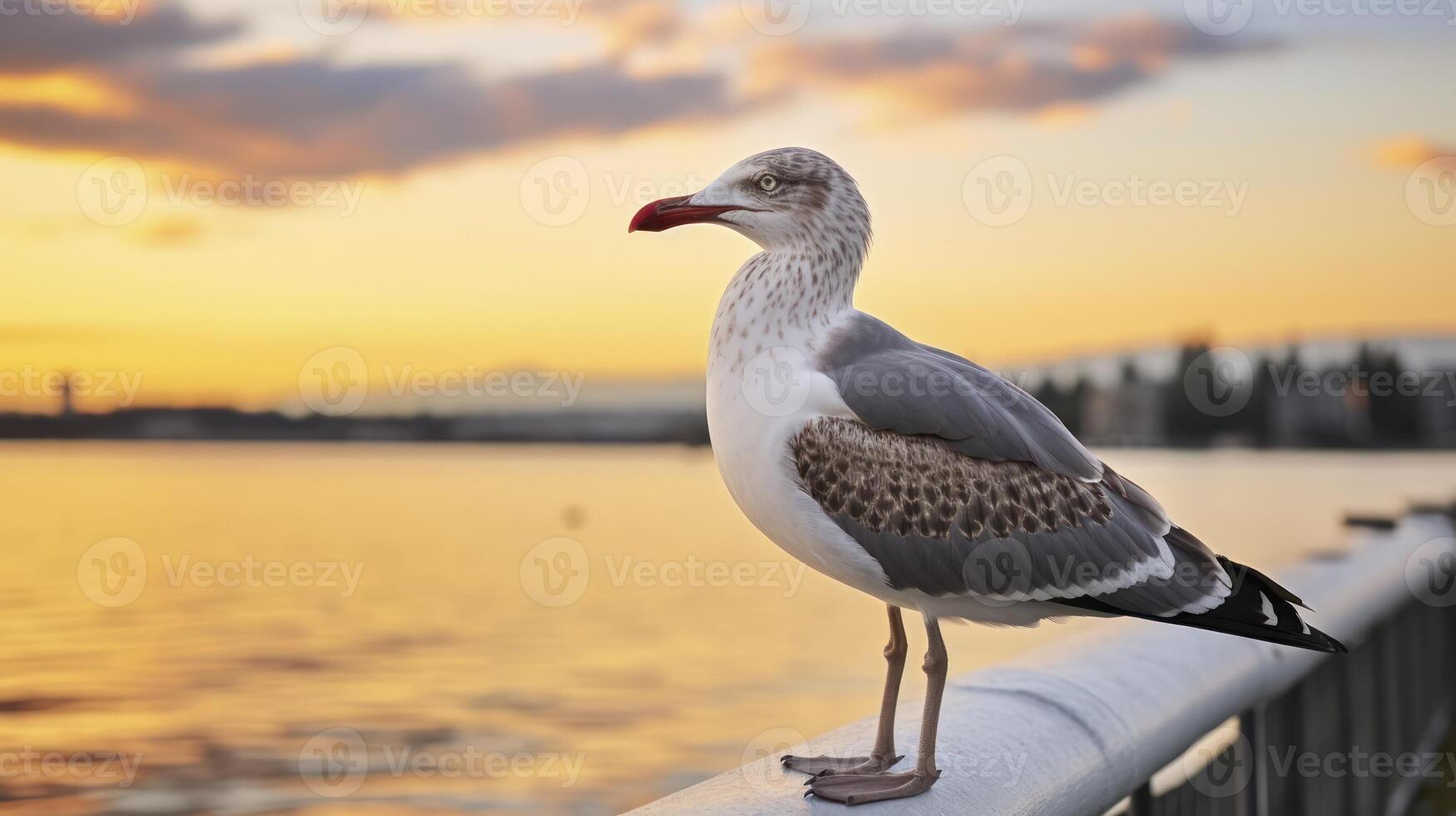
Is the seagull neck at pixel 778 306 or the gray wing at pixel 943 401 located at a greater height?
the seagull neck at pixel 778 306

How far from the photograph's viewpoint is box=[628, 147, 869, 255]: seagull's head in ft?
10.7

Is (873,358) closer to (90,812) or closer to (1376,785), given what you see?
(1376,785)

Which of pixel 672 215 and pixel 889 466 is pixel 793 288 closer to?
pixel 672 215

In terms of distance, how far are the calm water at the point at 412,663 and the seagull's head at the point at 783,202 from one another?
1.37m

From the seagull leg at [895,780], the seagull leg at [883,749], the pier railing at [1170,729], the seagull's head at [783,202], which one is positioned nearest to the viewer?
the seagull leg at [895,780]

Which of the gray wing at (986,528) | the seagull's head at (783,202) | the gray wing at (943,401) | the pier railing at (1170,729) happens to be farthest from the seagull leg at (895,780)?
the seagull's head at (783,202)

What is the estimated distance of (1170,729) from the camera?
3.25 meters

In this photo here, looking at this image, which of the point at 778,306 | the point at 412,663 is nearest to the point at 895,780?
the point at 778,306

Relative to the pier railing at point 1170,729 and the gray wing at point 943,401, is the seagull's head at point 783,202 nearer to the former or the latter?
the gray wing at point 943,401

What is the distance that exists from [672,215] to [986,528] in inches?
40.9

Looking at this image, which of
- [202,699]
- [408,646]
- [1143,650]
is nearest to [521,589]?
[408,646]

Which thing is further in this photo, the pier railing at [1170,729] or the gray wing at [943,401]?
the gray wing at [943,401]

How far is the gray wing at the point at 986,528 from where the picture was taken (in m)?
3.13

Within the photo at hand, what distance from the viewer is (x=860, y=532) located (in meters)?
3.15
